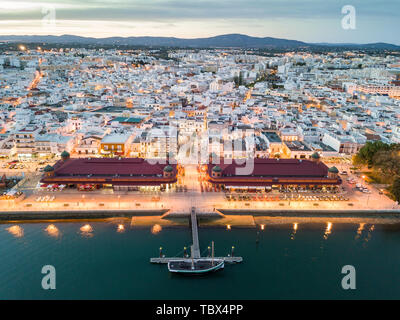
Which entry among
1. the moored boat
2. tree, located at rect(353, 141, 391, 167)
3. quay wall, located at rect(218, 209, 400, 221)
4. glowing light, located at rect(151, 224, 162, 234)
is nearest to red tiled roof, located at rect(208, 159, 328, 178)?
quay wall, located at rect(218, 209, 400, 221)

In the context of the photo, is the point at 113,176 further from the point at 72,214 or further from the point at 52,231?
the point at 52,231

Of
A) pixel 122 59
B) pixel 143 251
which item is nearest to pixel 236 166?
pixel 143 251

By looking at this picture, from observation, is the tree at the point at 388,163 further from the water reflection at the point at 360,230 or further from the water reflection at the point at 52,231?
the water reflection at the point at 52,231

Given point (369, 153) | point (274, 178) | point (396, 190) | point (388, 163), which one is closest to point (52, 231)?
point (274, 178)

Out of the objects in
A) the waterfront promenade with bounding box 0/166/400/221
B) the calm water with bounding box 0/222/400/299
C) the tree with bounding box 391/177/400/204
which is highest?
the tree with bounding box 391/177/400/204

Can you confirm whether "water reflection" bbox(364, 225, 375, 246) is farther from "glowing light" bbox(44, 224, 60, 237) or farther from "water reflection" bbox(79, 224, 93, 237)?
"glowing light" bbox(44, 224, 60, 237)

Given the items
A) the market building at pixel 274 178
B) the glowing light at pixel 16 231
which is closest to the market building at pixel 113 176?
the market building at pixel 274 178
